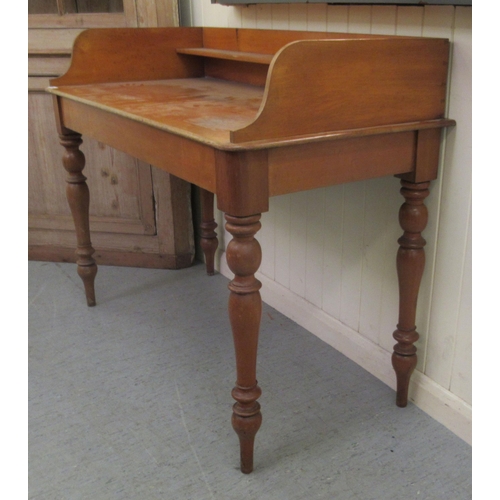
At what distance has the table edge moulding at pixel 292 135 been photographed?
3.83ft

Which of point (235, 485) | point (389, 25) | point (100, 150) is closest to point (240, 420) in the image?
point (235, 485)

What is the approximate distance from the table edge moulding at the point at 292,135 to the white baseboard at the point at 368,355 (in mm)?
63

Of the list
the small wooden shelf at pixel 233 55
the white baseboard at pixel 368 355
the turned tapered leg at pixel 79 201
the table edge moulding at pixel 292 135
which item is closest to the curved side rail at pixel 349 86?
the table edge moulding at pixel 292 135

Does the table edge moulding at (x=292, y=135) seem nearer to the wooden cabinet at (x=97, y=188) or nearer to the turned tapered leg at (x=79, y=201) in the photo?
the turned tapered leg at (x=79, y=201)

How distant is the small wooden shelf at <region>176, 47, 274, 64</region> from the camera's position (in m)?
1.67

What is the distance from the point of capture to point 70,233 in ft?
8.97

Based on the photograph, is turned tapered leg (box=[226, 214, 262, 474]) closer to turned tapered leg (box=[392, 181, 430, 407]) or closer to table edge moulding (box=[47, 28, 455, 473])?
table edge moulding (box=[47, 28, 455, 473])

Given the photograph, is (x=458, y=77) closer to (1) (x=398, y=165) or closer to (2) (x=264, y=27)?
(1) (x=398, y=165)

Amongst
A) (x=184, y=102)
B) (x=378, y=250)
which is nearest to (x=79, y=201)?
(x=184, y=102)

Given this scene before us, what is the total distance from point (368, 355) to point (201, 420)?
55 centimetres

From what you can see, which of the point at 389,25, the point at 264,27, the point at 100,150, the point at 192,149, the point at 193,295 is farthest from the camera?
the point at 100,150

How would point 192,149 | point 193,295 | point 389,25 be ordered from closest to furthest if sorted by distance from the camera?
point 192,149 < point 389,25 < point 193,295

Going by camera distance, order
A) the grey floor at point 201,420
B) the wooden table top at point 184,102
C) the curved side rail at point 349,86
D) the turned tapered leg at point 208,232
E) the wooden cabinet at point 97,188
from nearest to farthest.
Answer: the curved side rail at point 349,86
the wooden table top at point 184,102
the grey floor at point 201,420
the wooden cabinet at point 97,188
the turned tapered leg at point 208,232

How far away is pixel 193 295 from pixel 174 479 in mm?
1042
